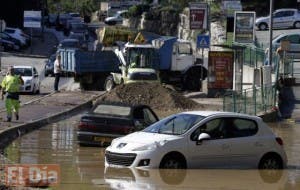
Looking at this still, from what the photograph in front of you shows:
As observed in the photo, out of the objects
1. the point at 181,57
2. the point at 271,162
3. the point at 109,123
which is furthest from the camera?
the point at 181,57

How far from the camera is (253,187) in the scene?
53.9 feet

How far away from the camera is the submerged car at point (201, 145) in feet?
60.1

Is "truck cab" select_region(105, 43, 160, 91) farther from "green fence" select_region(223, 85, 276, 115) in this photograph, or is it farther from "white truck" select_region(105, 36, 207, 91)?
"green fence" select_region(223, 85, 276, 115)

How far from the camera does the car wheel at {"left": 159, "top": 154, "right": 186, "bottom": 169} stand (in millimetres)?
18328

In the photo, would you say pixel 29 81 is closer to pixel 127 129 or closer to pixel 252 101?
pixel 252 101

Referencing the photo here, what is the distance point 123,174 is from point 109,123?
625cm

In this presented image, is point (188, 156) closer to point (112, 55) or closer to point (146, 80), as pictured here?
point (146, 80)

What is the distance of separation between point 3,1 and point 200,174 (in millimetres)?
76728

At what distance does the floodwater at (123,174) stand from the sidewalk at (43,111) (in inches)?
36.6

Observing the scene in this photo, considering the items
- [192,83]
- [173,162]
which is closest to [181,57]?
[192,83]

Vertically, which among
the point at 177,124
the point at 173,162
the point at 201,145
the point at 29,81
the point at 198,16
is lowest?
the point at 29,81

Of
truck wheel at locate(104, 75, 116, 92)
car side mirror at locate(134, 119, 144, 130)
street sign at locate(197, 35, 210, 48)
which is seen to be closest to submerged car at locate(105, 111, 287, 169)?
car side mirror at locate(134, 119, 144, 130)

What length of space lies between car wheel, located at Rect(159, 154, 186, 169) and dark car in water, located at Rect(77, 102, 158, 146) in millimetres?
5046

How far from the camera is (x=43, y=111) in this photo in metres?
33.7
